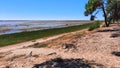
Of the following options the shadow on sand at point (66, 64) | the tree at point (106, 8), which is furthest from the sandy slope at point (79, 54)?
the tree at point (106, 8)

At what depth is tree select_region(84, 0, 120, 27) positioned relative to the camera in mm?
35688

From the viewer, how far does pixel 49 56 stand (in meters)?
15.4


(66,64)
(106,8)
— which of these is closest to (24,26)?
(106,8)

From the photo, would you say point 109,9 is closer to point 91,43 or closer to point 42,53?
point 91,43

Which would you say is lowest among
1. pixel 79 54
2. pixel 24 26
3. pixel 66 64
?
pixel 24 26

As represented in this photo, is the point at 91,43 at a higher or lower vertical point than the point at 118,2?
lower

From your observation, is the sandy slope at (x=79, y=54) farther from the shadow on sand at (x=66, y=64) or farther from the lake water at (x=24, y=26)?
the lake water at (x=24, y=26)

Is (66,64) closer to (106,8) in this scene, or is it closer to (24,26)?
(106,8)

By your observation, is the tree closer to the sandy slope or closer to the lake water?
the sandy slope

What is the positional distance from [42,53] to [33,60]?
7.03 ft

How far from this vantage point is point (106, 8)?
124 ft

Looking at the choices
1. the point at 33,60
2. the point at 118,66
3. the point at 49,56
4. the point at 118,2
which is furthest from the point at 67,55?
the point at 118,2

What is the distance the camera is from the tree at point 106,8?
35.7m

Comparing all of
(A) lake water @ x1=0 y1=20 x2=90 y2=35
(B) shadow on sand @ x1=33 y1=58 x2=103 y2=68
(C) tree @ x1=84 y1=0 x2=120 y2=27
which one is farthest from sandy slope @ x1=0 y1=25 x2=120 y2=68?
(A) lake water @ x1=0 y1=20 x2=90 y2=35
